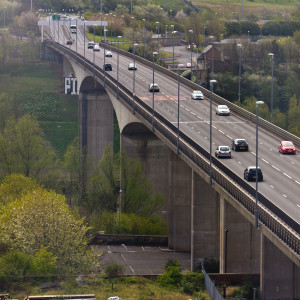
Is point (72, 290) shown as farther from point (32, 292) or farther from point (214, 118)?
point (214, 118)

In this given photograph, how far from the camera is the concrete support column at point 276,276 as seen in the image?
58344 mm

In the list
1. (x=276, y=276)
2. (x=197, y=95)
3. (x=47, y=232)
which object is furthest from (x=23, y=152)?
(x=276, y=276)

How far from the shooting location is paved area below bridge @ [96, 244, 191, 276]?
7419cm

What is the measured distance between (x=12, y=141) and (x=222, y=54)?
53906 millimetres

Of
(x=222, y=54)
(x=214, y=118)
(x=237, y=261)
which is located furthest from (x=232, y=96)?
(x=237, y=261)

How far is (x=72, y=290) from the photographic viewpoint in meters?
63.6

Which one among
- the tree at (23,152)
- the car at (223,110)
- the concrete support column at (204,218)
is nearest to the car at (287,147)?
the concrete support column at (204,218)

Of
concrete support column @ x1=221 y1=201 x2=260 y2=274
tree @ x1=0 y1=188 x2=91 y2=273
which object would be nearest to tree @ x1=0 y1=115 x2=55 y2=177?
tree @ x1=0 y1=188 x2=91 y2=273

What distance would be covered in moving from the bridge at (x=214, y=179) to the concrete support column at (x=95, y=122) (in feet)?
33.9

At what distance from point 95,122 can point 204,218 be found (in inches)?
2693

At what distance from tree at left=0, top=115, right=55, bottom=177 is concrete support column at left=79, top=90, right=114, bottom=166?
20.9 m

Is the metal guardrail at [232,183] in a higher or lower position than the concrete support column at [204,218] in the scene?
higher

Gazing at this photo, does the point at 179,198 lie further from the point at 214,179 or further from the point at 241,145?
the point at 214,179

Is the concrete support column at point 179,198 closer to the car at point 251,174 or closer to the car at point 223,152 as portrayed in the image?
the car at point 223,152
